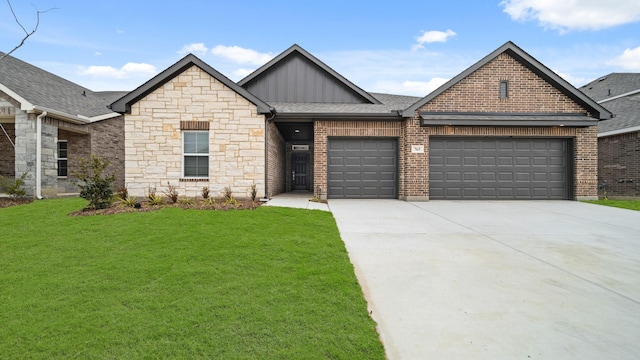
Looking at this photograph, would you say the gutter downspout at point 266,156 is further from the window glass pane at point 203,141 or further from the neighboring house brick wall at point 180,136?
the window glass pane at point 203,141

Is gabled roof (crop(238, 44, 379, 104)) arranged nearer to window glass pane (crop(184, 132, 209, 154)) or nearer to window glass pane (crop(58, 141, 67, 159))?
window glass pane (crop(184, 132, 209, 154))

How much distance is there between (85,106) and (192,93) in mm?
8291

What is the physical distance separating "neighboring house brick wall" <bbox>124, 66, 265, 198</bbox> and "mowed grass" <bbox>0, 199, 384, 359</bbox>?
4879 mm

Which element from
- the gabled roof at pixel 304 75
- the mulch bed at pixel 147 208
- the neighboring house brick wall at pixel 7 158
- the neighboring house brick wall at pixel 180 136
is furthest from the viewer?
the gabled roof at pixel 304 75

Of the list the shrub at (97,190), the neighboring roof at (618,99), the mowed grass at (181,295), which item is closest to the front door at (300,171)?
the shrub at (97,190)

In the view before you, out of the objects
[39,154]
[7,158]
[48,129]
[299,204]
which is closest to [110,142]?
[48,129]

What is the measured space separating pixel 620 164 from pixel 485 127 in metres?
9.36

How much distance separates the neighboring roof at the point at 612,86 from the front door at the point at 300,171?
76.7ft

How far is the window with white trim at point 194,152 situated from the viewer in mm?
11336

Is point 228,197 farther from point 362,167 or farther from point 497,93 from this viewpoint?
point 497,93

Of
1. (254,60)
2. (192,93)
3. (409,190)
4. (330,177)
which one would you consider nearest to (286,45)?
(192,93)

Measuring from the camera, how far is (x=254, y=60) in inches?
3046

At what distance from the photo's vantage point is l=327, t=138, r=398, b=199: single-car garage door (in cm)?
1288

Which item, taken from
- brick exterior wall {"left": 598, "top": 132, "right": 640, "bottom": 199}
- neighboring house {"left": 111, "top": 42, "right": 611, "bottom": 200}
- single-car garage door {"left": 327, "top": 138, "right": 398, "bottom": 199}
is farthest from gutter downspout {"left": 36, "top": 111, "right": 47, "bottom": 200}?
Result: brick exterior wall {"left": 598, "top": 132, "right": 640, "bottom": 199}
